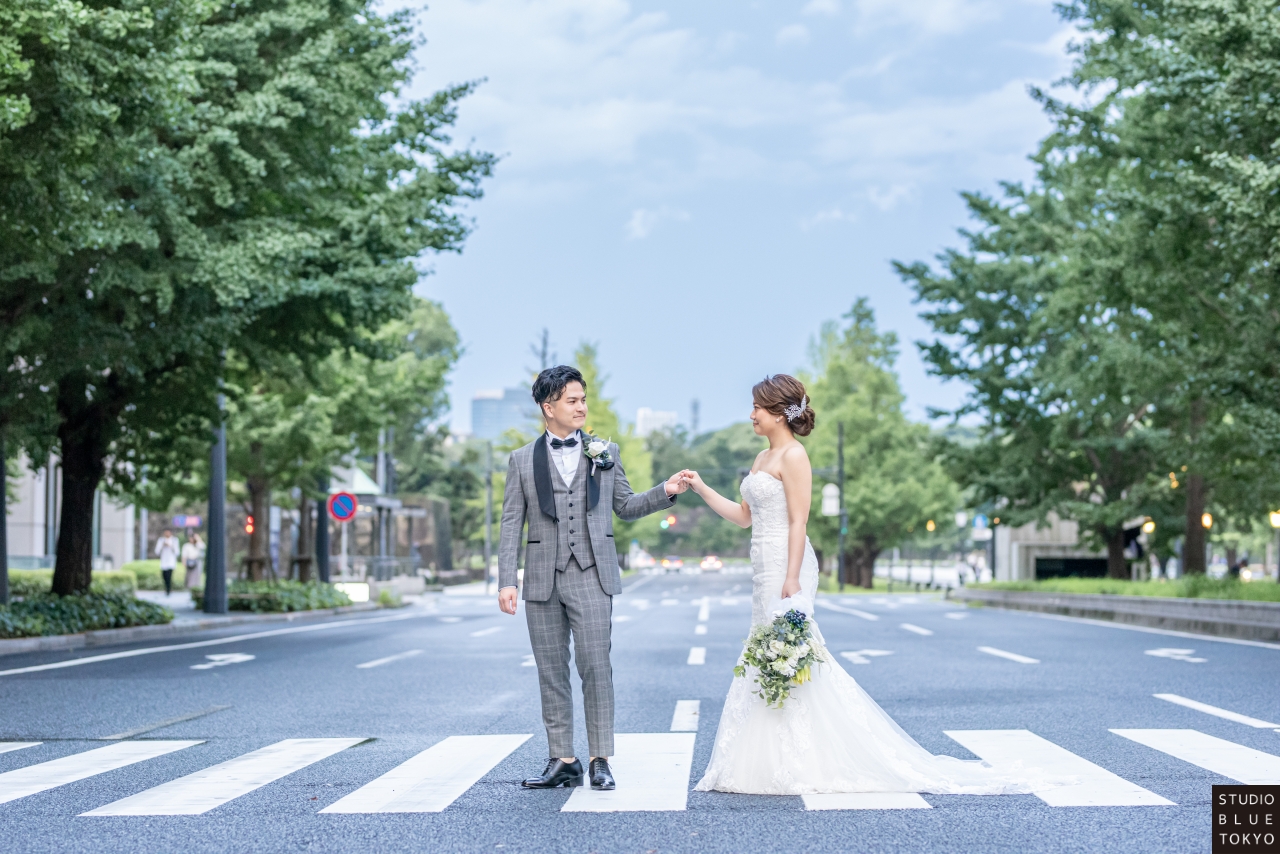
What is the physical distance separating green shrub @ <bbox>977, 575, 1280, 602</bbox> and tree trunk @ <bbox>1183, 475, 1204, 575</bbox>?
4.57ft

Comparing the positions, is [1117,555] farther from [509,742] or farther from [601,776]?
[601,776]

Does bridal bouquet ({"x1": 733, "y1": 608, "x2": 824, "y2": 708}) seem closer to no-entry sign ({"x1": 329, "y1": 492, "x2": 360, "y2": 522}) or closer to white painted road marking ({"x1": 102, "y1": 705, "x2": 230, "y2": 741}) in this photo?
white painted road marking ({"x1": 102, "y1": 705, "x2": 230, "y2": 741})

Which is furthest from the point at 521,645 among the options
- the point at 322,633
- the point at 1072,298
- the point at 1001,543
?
the point at 1001,543

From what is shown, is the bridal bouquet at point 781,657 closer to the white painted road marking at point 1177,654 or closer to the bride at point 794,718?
the bride at point 794,718

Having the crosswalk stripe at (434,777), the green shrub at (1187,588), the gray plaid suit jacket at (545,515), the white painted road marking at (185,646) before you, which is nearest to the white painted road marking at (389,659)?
the white painted road marking at (185,646)

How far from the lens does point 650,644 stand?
58.5 feet

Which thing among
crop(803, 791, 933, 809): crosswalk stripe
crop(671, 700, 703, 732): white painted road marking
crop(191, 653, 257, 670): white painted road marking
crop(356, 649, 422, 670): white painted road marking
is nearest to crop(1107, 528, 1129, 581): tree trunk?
crop(356, 649, 422, 670): white painted road marking

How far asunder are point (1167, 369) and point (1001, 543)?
122 ft

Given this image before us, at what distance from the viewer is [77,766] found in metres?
7.42

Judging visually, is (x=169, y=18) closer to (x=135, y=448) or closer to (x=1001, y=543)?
(x=135, y=448)

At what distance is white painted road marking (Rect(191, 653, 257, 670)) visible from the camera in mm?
14594

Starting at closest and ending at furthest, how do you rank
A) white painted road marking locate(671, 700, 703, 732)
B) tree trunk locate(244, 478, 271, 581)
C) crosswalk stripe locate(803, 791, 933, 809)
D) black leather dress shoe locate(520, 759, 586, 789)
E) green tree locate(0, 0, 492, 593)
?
1. crosswalk stripe locate(803, 791, 933, 809)
2. black leather dress shoe locate(520, 759, 586, 789)
3. white painted road marking locate(671, 700, 703, 732)
4. green tree locate(0, 0, 492, 593)
5. tree trunk locate(244, 478, 271, 581)

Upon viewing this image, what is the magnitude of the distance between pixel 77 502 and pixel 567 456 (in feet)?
58.4

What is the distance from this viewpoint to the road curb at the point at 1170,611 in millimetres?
19344
